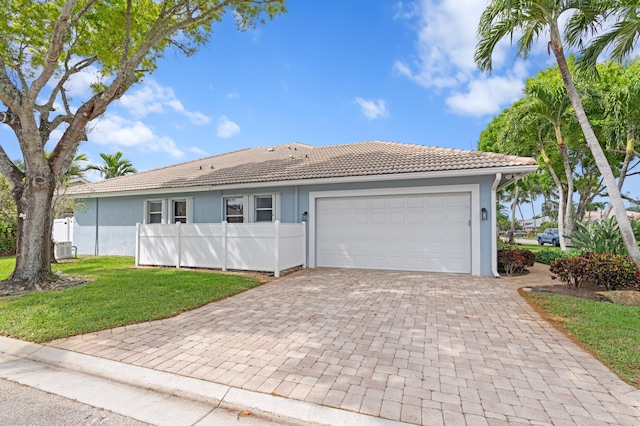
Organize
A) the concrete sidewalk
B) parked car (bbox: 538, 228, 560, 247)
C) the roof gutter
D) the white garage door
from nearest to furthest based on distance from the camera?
the concrete sidewalk, the roof gutter, the white garage door, parked car (bbox: 538, 228, 560, 247)

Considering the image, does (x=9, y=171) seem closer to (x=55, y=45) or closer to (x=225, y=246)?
(x=55, y=45)

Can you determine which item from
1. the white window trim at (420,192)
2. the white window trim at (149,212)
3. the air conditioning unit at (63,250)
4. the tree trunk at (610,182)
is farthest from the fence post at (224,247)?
the tree trunk at (610,182)

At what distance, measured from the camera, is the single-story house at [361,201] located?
→ 877cm

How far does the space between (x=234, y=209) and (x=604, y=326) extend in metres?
10.6

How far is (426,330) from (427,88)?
11.9 m

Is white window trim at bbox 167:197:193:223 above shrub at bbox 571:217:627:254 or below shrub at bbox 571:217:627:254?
above

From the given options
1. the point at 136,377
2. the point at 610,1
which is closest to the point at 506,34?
the point at 610,1

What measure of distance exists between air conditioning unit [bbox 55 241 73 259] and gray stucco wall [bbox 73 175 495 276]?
3.83ft

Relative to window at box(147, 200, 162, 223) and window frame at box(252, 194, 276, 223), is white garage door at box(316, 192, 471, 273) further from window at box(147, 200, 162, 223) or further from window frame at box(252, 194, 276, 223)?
window at box(147, 200, 162, 223)

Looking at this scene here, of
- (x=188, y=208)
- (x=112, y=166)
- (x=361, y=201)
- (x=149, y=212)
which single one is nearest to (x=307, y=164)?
(x=361, y=201)

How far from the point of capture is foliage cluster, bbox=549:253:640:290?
6425mm

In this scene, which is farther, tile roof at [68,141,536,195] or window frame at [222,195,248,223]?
window frame at [222,195,248,223]

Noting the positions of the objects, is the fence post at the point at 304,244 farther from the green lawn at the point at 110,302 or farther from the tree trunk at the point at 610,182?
the tree trunk at the point at 610,182

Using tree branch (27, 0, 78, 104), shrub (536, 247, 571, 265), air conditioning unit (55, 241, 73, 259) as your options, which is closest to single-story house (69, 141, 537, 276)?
air conditioning unit (55, 241, 73, 259)
